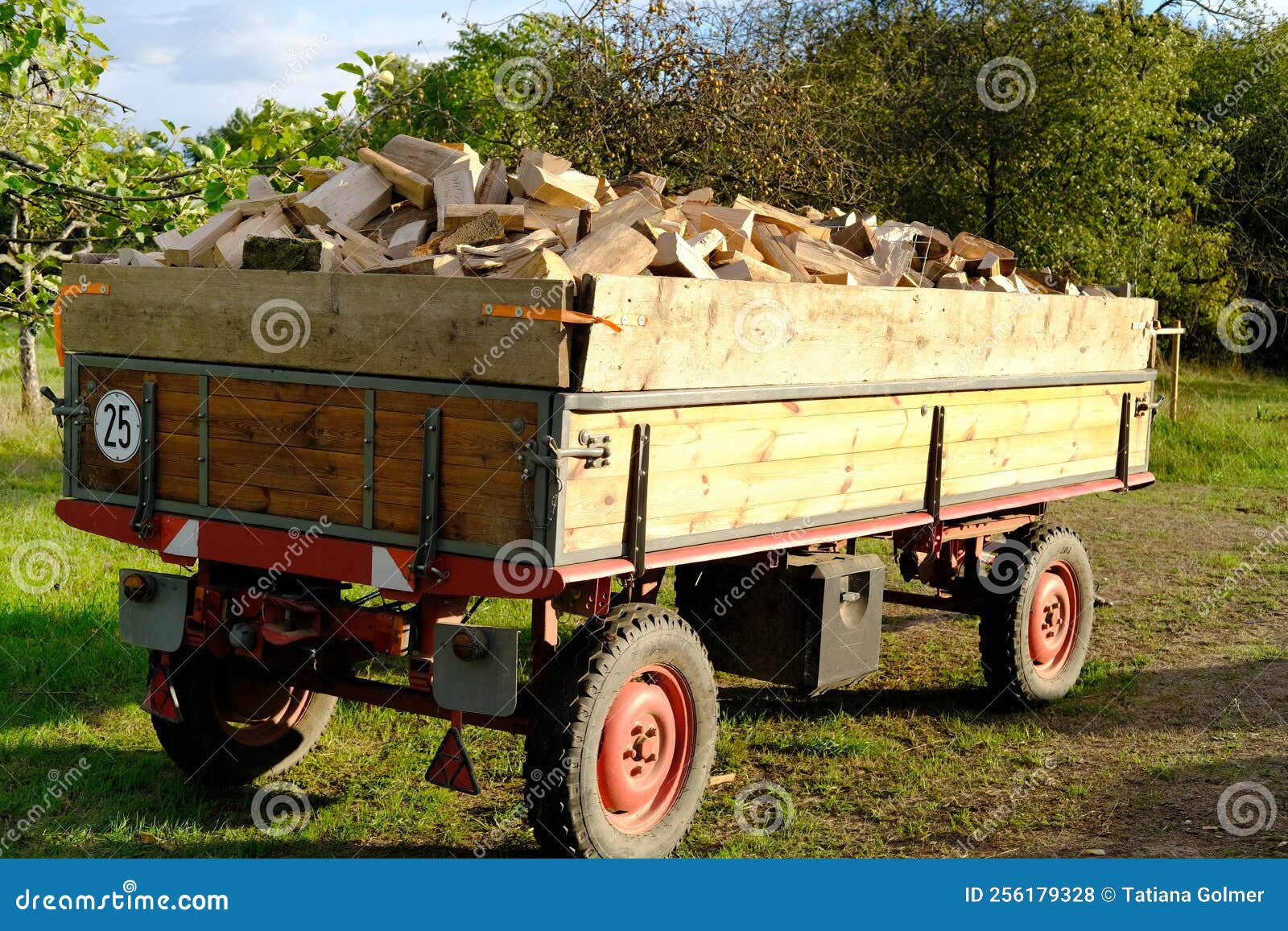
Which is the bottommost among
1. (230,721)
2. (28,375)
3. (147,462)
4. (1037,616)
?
(230,721)

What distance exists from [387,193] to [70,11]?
123 inches

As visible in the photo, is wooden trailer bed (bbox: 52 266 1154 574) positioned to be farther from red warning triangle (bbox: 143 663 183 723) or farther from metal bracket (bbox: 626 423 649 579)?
red warning triangle (bbox: 143 663 183 723)

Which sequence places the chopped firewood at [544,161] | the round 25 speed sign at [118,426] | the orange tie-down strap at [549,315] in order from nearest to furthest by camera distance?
the orange tie-down strap at [549,315]
the round 25 speed sign at [118,426]
the chopped firewood at [544,161]

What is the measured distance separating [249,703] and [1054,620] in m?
4.38

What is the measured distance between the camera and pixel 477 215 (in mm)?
4957

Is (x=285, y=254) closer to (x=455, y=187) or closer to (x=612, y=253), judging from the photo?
(x=455, y=187)

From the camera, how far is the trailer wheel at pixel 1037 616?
265 inches

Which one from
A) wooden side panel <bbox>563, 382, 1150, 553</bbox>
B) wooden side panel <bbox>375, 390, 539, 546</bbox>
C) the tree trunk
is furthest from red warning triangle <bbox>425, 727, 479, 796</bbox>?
the tree trunk

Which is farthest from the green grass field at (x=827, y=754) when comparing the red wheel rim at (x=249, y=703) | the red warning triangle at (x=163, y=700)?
the red warning triangle at (x=163, y=700)

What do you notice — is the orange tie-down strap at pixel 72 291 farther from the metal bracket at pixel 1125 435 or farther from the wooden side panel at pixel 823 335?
the metal bracket at pixel 1125 435

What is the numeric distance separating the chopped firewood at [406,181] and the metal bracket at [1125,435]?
426 centimetres

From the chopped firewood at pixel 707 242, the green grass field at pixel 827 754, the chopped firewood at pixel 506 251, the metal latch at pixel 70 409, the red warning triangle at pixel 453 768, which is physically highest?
the chopped firewood at pixel 707 242

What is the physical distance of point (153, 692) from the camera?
4.96 meters

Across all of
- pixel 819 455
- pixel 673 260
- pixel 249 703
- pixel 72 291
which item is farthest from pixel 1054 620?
pixel 72 291
